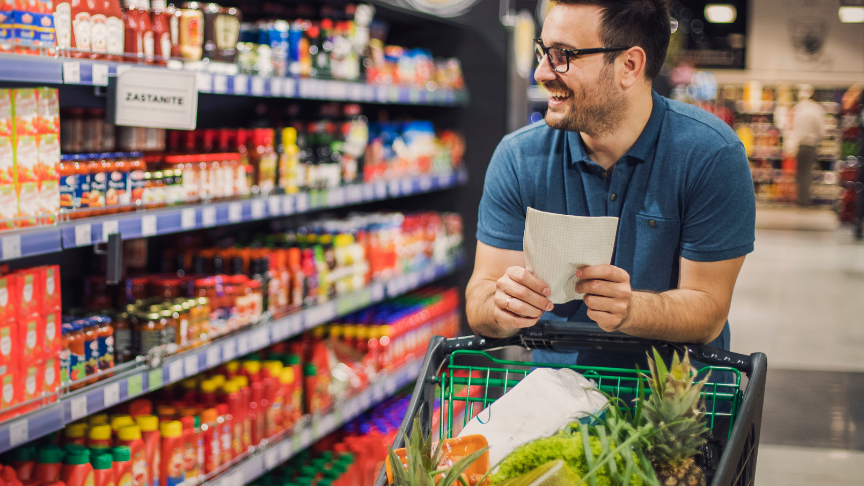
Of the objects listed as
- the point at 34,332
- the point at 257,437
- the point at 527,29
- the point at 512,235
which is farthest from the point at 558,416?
the point at 527,29

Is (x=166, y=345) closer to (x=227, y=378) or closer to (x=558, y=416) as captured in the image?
(x=227, y=378)

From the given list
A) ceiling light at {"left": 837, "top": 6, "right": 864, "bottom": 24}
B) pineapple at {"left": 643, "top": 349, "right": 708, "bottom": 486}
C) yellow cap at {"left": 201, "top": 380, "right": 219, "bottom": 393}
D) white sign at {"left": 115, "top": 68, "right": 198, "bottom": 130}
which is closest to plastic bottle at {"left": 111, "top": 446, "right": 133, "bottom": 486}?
yellow cap at {"left": 201, "top": 380, "right": 219, "bottom": 393}

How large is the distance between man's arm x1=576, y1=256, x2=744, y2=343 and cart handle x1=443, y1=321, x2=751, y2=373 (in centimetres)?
4

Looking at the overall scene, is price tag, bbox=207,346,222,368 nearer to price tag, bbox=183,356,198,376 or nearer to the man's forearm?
price tag, bbox=183,356,198,376

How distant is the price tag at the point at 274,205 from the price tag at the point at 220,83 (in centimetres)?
50

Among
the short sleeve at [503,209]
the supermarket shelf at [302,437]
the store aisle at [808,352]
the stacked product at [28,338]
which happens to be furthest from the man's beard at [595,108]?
the store aisle at [808,352]

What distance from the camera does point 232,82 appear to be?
8.77ft

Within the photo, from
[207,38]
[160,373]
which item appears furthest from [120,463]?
[207,38]

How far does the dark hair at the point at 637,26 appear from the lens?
63.9 inches

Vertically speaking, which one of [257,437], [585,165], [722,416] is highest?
[585,165]

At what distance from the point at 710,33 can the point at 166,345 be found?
17.0 meters

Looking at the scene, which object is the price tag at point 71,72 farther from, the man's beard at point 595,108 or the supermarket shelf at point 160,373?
the man's beard at point 595,108

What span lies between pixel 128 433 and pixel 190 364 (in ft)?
0.95

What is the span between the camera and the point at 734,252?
1.62 m
